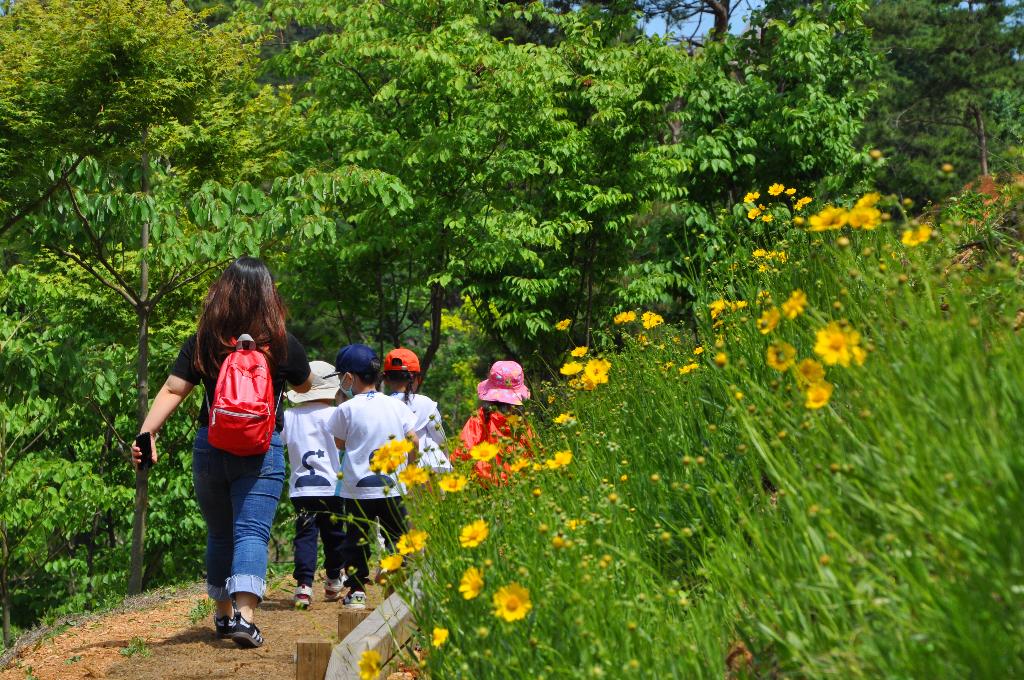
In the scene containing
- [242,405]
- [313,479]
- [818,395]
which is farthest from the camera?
[313,479]

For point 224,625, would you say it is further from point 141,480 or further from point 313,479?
point 141,480

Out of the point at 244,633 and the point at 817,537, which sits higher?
the point at 817,537

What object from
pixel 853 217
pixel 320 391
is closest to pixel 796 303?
pixel 853 217

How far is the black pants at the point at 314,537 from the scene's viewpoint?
6.07 m

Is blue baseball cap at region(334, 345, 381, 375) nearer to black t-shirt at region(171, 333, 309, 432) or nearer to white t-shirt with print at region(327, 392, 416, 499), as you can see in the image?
white t-shirt with print at region(327, 392, 416, 499)

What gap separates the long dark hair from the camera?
484cm

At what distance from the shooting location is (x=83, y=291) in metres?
13.4

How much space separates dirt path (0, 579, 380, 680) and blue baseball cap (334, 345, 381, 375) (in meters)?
1.31

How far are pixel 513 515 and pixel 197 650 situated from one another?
8.41 feet

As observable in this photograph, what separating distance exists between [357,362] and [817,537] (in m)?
4.07

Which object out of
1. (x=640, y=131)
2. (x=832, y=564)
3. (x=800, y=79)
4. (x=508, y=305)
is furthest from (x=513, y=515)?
(x=800, y=79)

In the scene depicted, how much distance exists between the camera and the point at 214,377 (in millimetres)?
4852

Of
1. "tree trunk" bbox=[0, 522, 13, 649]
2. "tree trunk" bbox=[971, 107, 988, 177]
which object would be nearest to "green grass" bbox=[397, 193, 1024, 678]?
"tree trunk" bbox=[0, 522, 13, 649]

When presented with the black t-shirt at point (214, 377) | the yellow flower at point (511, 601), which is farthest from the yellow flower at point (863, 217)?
the black t-shirt at point (214, 377)
